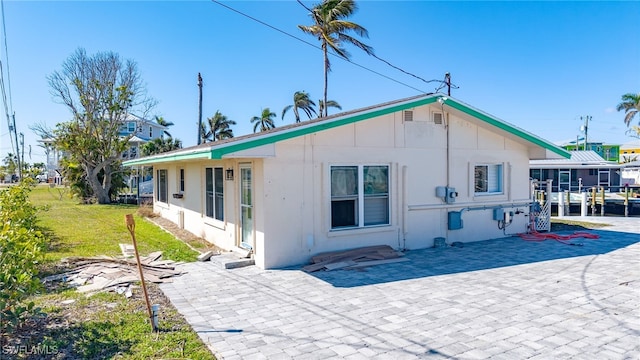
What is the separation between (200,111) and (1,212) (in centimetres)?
2837

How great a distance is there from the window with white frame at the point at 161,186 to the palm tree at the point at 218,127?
27478 millimetres

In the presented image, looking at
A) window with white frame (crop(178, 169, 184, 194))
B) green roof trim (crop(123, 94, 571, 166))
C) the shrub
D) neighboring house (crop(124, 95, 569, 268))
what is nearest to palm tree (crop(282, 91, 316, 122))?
window with white frame (crop(178, 169, 184, 194))

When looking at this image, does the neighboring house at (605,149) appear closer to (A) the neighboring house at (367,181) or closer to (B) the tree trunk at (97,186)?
(A) the neighboring house at (367,181)

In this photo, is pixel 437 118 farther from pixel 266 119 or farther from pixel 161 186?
pixel 266 119

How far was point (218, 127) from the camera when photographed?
45031 mm

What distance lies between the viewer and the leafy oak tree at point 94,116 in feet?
81.1

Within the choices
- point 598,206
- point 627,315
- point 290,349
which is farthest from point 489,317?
point 598,206

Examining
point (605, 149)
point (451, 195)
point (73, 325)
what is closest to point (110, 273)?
point (73, 325)

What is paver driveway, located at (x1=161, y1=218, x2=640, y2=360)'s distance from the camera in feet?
14.0

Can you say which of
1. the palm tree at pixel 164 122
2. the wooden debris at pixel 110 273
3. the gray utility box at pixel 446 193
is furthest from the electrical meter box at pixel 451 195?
the palm tree at pixel 164 122

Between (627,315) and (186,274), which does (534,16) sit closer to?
(627,315)

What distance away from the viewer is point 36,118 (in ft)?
84.6

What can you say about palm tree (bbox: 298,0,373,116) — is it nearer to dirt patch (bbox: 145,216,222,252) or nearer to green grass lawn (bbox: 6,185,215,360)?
dirt patch (bbox: 145,216,222,252)

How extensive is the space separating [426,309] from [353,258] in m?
2.88
